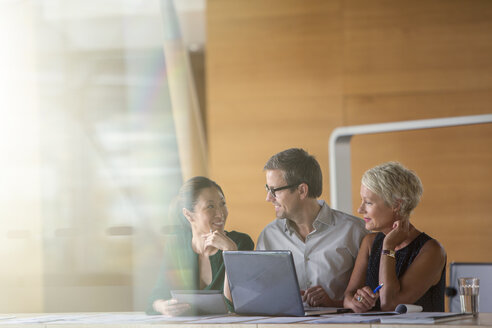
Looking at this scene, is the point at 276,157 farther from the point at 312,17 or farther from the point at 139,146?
the point at 139,146

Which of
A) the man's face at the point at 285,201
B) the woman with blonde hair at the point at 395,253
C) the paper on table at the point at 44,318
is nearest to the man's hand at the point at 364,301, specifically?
the woman with blonde hair at the point at 395,253

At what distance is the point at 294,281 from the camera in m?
1.71

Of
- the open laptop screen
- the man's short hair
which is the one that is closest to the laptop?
the open laptop screen

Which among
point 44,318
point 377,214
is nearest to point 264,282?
point 377,214

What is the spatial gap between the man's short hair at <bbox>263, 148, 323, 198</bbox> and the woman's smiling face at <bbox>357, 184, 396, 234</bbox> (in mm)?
272

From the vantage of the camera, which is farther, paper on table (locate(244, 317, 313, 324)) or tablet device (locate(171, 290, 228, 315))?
tablet device (locate(171, 290, 228, 315))

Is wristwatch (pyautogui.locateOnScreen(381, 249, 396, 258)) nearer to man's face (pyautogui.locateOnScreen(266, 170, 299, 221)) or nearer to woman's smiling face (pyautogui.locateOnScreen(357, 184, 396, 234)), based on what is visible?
woman's smiling face (pyautogui.locateOnScreen(357, 184, 396, 234))

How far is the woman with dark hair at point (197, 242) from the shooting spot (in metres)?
2.20

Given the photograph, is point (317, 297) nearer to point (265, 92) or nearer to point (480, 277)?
point (480, 277)

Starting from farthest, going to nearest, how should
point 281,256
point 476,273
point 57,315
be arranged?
point 476,273 < point 57,315 < point 281,256

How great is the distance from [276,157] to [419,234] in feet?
1.86

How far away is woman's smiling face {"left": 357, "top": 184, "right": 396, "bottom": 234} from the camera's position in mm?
2150

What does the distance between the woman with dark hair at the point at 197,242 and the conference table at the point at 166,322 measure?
0.25 m

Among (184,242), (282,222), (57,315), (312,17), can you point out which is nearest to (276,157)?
(282,222)
